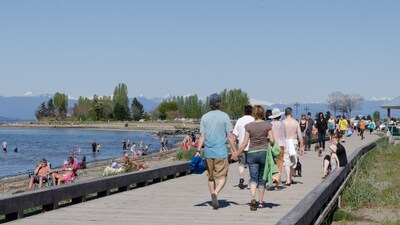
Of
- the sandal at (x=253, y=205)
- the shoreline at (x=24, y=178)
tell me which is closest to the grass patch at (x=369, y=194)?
the sandal at (x=253, y=205)

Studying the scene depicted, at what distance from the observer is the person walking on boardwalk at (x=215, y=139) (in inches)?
499

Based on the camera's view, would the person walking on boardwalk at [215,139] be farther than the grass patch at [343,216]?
No

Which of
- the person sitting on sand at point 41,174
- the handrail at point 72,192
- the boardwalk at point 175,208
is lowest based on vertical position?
the person sitting on sand at point 41,174

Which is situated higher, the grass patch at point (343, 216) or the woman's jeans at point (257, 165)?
the woman's jeans at point (257, 165)

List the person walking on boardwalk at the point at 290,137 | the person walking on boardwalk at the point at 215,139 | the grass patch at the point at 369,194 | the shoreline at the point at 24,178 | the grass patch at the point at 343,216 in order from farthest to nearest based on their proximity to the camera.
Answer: the shoreline at the point at 24,178 → the person walking on boardwalk at the point at 290,137 → the grass patch at the point at 369,194 → the grass patch at the point at 343,216 → the person walking on boardwalk at the point at 215,139

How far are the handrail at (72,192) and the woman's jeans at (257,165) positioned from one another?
308 cm

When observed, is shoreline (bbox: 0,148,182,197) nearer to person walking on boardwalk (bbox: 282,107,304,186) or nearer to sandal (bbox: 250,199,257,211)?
person walking on boardwalk (bbox: 282,107,304,186)

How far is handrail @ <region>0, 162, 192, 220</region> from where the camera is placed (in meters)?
11.5

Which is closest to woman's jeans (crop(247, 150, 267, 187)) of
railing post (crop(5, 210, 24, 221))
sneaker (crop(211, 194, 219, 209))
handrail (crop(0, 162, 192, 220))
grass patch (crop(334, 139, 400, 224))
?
sneaker (crop(211, 194, 219, 209))

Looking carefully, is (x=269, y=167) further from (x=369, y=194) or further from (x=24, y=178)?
(x=24, y=178)

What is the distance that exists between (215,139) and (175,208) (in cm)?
143

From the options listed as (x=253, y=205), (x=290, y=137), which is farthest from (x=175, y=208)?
(x=290, y=137)

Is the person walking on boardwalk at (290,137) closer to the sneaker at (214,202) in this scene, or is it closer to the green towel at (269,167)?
the green towel at (269,167)

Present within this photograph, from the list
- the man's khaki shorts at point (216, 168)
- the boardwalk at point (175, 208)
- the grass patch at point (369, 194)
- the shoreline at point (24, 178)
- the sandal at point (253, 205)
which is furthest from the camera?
the shoreline at point (24, 178)
